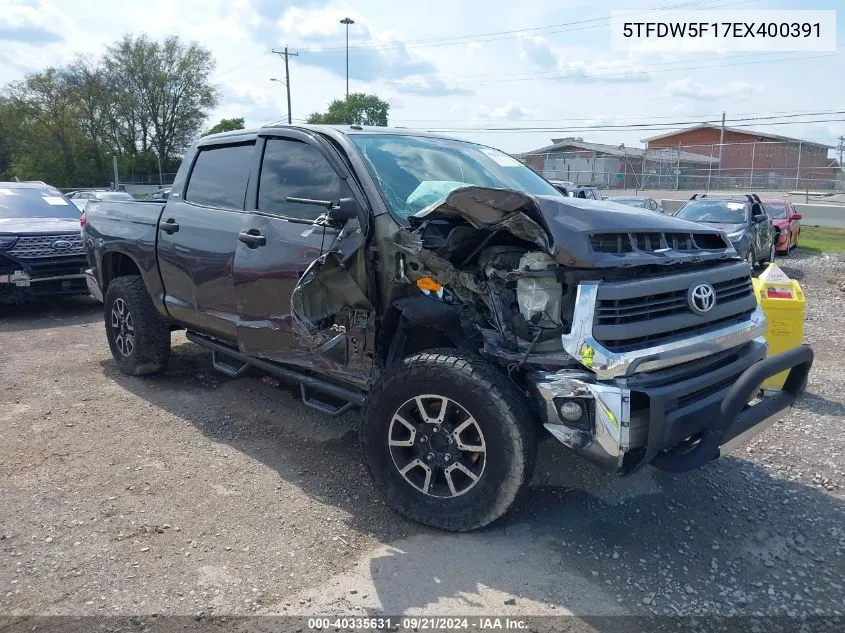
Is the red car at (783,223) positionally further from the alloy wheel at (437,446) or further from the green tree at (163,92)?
the green tree at (163,92)

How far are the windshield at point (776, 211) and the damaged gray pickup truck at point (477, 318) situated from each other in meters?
14.4

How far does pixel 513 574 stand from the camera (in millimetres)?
2998

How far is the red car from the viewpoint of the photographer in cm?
1580

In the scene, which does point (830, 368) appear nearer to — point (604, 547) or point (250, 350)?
point (604, 547)

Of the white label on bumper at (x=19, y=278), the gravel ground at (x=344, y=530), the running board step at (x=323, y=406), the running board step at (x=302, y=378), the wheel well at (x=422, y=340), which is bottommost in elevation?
the gravel ground at (x=344, y=530)

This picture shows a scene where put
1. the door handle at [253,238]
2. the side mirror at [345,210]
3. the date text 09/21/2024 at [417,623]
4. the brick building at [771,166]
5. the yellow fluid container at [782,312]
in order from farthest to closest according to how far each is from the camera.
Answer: the brick building at [771,166] → the yellow fluid container at [782,312] → the door handle at [253,238] → the side mirror at [345,210] → the date text 09/21/2024 at [417,623]

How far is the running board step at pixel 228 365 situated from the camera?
4.84 meters

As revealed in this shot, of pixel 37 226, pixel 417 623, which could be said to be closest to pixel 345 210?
pixel 417 623

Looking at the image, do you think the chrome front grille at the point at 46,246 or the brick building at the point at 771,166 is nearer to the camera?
the chrome front grille at the point at 46,246

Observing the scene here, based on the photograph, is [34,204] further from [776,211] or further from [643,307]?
[776,211]

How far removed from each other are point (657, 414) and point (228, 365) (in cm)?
329

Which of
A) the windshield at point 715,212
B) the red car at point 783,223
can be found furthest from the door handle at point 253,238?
the red car at point 783,223

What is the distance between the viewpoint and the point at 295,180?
423 centimetres

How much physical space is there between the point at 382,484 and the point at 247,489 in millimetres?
897
